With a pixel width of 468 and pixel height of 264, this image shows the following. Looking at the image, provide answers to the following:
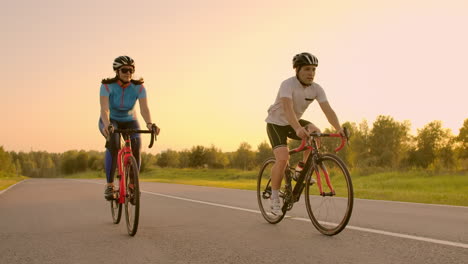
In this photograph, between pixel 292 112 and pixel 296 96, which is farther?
pixel 296 96

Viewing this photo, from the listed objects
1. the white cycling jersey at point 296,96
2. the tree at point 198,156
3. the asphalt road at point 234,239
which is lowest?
the asphalt road at point 234,239

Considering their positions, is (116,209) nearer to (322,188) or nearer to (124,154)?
(124,154)

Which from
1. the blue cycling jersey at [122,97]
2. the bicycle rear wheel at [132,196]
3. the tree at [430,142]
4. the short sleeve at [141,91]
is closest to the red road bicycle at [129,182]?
the bicycle rear wheel at [132,196]

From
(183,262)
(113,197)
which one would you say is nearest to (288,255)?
(183,262)

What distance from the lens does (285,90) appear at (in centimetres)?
564

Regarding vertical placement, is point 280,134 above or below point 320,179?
above

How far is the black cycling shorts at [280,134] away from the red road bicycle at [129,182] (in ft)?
5.33

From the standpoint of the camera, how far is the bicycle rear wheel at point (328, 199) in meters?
4.93

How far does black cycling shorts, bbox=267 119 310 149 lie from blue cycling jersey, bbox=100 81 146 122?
1963 millimetres

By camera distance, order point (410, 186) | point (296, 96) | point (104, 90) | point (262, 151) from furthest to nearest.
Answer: point (262, 151), point (410, 186), point (104, 90), point (296, 96)

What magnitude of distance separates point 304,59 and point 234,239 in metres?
2.39

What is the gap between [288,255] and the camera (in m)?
4.13

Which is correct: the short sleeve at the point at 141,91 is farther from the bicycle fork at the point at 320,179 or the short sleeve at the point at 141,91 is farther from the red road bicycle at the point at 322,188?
the bicycle fork at the point at 320,179

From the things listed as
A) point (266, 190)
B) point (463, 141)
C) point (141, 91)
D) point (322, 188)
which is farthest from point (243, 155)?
point (322, 188)
